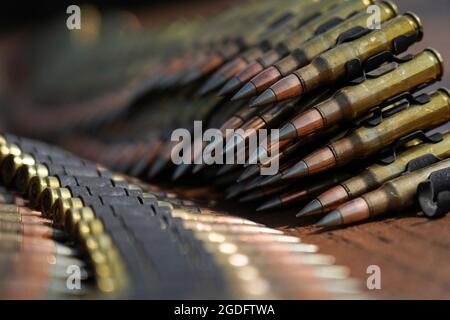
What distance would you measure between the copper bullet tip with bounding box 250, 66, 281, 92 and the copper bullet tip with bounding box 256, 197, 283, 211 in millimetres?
624

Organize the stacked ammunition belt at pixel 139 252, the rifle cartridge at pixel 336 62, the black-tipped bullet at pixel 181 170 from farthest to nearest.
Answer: the black-tipped bullet at pixel 181 170, the rifle cartridge at pixel 336 62, the stacked ammunition belt at pixel 139 252

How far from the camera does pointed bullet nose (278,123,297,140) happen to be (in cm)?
405

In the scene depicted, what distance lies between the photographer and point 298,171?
4035 millimetres

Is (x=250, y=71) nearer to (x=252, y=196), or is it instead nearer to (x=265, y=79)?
(x=265, y=79)

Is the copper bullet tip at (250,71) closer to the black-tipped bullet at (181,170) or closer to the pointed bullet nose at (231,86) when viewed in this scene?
the pointed bullet nose at (231,86)

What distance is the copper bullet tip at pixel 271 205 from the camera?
4230 mm

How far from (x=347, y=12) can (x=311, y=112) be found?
105 cm

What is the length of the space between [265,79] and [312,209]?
826mm

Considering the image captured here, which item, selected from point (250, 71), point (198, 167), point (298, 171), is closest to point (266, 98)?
point (298, 171)

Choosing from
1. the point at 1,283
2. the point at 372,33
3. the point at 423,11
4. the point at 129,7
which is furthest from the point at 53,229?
the point at 129,7

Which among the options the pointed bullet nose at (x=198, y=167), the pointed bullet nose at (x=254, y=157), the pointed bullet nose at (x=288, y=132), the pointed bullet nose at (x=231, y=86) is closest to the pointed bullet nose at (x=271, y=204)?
the pointed bullet nose at (x=254, y=157)

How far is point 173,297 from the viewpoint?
2818 millimetres

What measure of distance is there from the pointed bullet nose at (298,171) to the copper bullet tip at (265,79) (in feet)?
1.68
